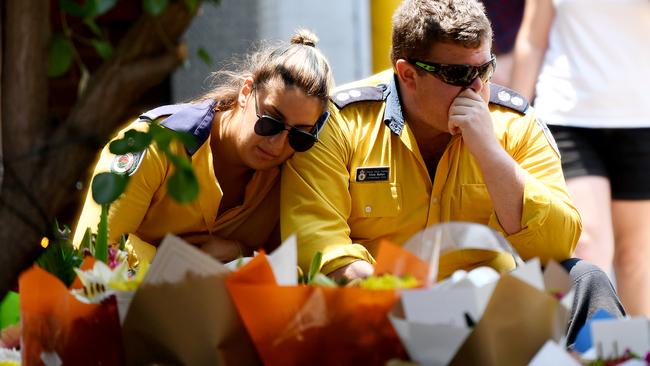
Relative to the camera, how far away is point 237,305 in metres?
1.79

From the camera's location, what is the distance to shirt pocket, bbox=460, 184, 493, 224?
3213mm

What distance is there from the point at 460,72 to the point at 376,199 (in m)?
0.41

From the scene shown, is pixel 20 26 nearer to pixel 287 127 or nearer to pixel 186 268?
pixel 186 268

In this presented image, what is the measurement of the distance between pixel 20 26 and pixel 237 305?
54 cm

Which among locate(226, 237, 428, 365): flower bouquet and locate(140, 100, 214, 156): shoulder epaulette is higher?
locate(226, 237, 428, 365): flower bouquet

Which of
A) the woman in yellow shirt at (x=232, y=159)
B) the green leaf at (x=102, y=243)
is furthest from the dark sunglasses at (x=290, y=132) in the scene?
the green leaf at (x=102, y=243)

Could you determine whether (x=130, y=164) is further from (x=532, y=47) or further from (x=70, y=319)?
(x=532, y=47)

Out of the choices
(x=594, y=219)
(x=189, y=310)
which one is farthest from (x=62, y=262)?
(x=594, y=219)

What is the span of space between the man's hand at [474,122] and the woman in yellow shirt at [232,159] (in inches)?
14.0

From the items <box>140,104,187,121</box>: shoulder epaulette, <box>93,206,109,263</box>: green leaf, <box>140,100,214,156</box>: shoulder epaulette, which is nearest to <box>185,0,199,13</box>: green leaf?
<box>93,206,109,263</box>: green leaf

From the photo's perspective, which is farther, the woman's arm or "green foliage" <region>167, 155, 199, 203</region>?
the woman's arm

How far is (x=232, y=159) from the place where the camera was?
10.4ft

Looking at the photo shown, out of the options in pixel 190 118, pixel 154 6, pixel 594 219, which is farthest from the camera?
pixel 594 219

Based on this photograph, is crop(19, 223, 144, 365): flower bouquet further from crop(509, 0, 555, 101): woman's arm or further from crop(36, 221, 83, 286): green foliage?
crop(509, 0, 555, 101): woman's arm
